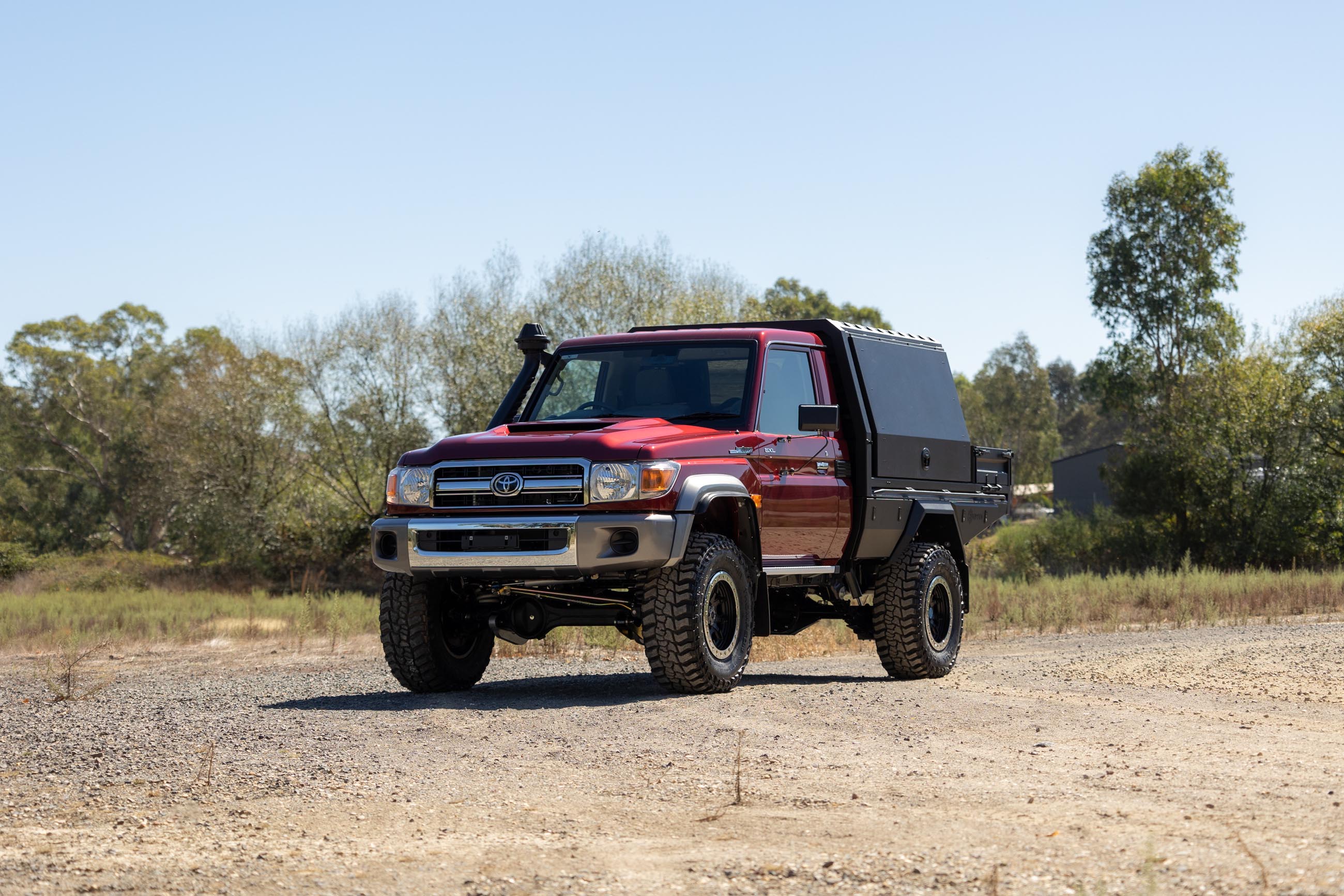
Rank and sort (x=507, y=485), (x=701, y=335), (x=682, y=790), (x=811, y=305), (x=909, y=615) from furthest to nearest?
1. (x=811, y=305)
2. (x=909, y=615)
3. (x=701, y=335)
4. (x=507, y=485)
5. (x=682, y=790)

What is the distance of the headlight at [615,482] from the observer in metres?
9.48

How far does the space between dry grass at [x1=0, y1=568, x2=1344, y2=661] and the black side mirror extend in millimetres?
6031

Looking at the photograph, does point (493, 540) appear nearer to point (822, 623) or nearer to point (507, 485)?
point (507, 485)

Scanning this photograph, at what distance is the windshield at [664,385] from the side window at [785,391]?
220 mm

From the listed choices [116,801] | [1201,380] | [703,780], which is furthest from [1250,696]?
[1201,380]

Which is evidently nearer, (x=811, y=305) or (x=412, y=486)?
(x=412, y=486)

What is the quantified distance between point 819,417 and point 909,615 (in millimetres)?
2507

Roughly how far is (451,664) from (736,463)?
8.89 feet

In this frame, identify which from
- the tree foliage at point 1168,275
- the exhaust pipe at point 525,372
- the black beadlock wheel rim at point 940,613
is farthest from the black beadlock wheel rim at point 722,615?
the tree foliage at point 1168,275

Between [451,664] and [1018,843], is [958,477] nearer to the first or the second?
[451,664]

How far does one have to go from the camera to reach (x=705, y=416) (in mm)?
10695

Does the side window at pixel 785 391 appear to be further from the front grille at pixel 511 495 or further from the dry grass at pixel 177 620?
the dry grass at pixel 177 620

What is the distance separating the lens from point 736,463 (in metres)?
10.4

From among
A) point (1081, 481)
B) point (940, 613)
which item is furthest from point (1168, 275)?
point (940, 613)
